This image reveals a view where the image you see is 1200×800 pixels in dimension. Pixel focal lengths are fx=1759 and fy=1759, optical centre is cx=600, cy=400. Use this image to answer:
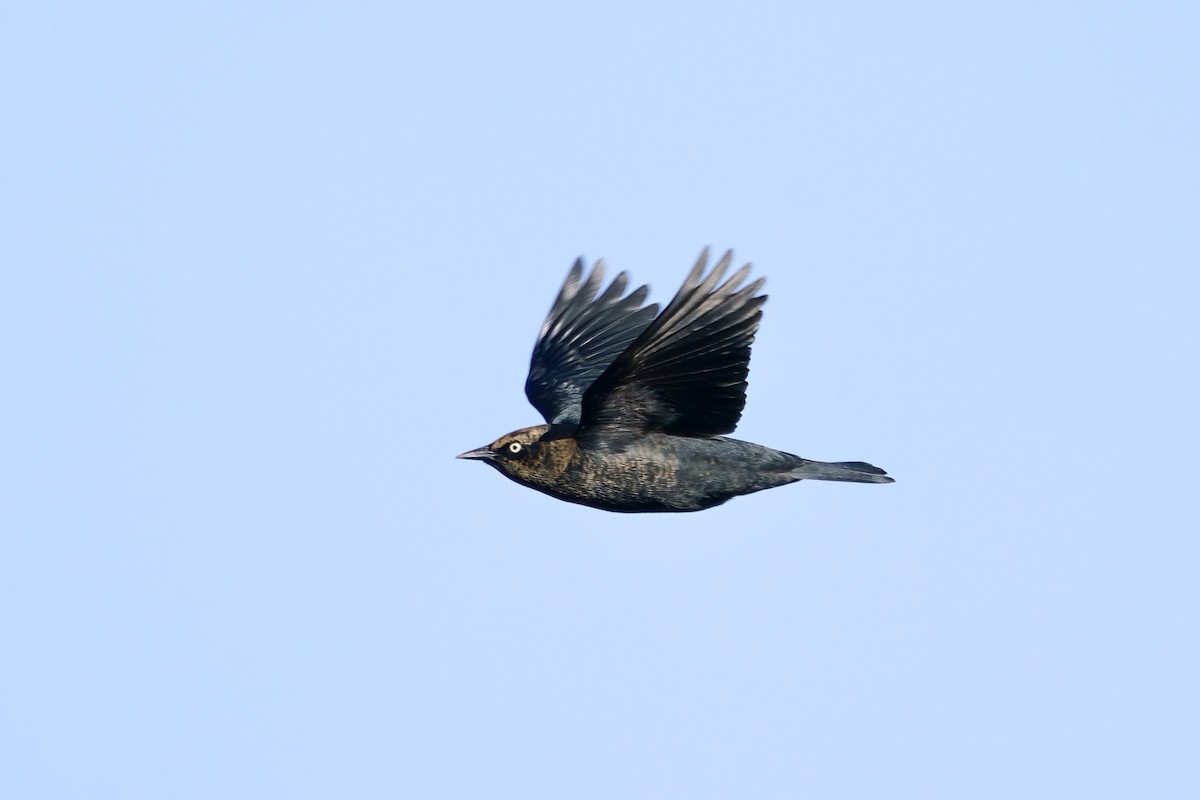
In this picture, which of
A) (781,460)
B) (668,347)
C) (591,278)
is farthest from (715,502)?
(591,278)

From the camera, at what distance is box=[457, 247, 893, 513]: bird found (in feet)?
45.8

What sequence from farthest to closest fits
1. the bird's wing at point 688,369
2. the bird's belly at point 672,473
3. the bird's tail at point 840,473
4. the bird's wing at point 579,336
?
the bird's wing at point 579,336, the bird's tail at point 840,473, the bird's belly at point 672,473, the bird's wing at point 688,369

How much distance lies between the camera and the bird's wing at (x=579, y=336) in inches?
675

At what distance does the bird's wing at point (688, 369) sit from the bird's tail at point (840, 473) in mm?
858

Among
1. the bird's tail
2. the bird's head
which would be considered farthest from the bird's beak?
the bird's tail

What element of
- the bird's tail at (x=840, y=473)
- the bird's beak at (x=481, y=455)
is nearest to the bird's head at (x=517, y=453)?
the bird's beak at (x=481, y=455)

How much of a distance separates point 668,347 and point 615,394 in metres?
0.68

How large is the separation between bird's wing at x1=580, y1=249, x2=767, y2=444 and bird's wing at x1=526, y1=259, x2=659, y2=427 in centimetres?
209

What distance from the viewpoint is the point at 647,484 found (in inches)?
583

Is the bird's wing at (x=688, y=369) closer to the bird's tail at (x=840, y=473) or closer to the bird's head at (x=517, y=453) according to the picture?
the bird's head at (x=517, y=453)

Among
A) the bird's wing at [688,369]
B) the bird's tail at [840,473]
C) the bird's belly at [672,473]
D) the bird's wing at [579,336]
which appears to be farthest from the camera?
the bird's wing at [579,336]

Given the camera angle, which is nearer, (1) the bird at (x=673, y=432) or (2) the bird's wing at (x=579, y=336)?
(1) the bird at (x=673, y=432)

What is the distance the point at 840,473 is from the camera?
49.9 feet

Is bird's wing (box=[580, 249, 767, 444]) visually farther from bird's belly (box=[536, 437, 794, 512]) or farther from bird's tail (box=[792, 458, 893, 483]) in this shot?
bird's tail (box=[792, 458, 893, 483])
